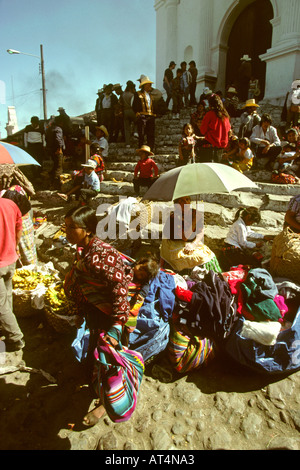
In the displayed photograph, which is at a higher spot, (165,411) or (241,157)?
(241,157)

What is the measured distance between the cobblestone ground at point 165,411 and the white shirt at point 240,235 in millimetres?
1903

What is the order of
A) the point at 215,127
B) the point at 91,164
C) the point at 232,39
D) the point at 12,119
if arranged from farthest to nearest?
1. the point at 12,119
2. the point at 232,39
3. the point at 91,164
4. the point at 215,127

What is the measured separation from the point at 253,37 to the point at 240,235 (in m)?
11.7

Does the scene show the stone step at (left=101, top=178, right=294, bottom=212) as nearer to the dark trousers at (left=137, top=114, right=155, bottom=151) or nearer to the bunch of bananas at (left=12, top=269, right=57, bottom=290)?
the dark trousers at (left=137, top=114, right=155, bottom=151)

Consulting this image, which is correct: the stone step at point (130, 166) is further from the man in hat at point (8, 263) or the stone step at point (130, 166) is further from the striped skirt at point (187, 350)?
the striped skirt at point (187, 350)

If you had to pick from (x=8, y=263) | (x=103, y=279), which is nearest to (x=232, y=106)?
(x=8, y=263)

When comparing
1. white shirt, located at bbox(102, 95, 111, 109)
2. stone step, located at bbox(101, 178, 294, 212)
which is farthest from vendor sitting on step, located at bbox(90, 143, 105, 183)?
stone step, located at bbox(101, 178, 294, 212)

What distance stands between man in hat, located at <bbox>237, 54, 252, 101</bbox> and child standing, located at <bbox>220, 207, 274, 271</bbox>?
30.5ft

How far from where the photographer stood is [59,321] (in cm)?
359

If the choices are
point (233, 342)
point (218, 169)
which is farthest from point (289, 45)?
point (233, 342)

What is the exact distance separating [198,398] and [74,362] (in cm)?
140

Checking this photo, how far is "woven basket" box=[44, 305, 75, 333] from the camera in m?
3.55

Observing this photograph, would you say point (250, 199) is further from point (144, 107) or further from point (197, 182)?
point (144, 107)

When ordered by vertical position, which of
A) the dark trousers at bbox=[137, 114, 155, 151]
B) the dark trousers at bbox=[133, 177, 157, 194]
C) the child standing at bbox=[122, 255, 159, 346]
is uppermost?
the dark trousers at bbox=[137, 114, 155, 151]
